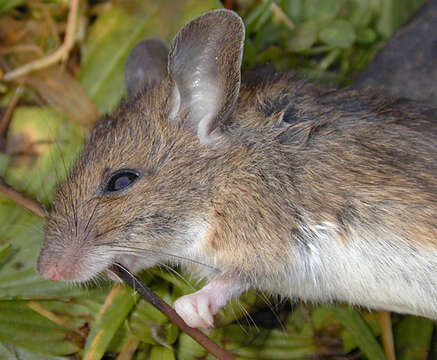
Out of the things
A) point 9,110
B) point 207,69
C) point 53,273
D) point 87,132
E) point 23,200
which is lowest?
point 53,273

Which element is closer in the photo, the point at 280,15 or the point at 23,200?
the point at 23,200

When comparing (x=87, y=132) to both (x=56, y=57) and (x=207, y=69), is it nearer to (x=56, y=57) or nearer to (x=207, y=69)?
(x=56, y=57)

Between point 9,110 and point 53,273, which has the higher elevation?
point 9,110

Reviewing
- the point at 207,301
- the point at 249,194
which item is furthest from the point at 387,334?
the point at 249,194

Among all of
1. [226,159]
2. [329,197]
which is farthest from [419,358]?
[226,159]

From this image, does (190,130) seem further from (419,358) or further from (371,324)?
(419,358)
